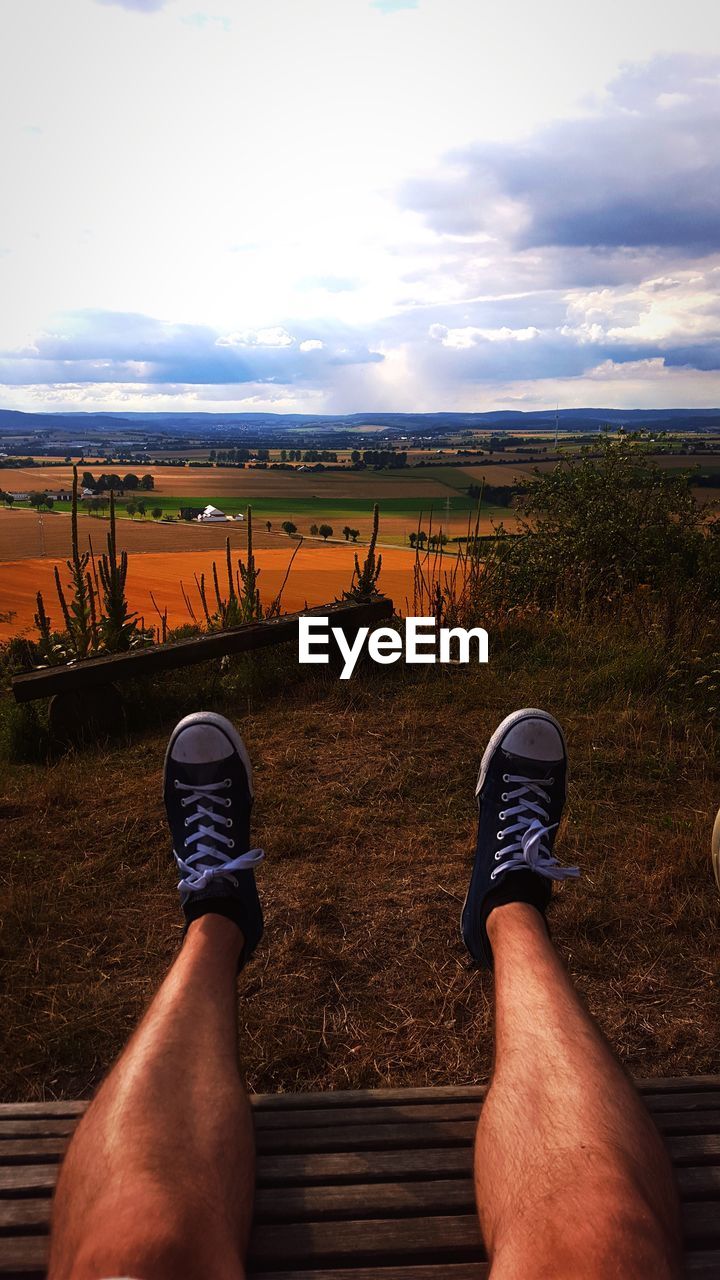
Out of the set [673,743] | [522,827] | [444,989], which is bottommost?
[444,989]

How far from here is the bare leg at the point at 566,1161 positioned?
95 centimetres

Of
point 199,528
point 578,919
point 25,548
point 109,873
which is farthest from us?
point 199,528

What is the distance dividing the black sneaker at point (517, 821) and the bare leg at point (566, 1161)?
0.45 m

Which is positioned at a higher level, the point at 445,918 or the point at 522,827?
the point at 522,827

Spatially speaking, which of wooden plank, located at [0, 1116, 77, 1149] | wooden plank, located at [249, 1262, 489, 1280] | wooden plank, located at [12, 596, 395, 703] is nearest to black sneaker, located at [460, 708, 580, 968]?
wooden plank, located at [249, 1262, 489, 1280]

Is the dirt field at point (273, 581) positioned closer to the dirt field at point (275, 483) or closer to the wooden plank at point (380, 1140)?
the wooden plank at point (380, 1140)

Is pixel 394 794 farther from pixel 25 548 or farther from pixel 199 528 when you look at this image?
pixel 199 528

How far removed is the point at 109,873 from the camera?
284 cm

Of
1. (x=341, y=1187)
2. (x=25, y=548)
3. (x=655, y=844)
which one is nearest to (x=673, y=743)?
(x=655, y=844)

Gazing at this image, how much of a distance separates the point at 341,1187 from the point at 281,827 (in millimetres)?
2018

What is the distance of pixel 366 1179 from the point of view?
1129 mm

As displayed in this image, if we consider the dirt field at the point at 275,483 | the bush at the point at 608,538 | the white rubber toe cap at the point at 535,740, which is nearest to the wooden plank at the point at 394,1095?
the white rubber toe cap at the point at 535,740

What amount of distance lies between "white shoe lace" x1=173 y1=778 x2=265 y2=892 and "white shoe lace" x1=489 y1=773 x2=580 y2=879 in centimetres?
62

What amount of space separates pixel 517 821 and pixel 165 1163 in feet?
4.33
